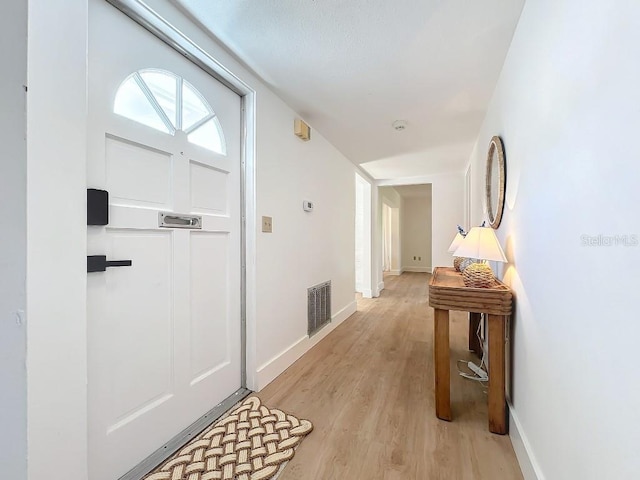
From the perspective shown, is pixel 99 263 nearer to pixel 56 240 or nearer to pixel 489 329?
pixel 56 240

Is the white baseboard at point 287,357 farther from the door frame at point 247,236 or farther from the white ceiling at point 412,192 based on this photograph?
the white ceiling at point 412,192

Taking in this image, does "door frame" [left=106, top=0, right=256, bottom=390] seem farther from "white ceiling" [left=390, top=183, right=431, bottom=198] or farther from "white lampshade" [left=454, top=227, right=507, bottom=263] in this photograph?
"white ceiling" [left=390, top=183, right=431, bottom=198]

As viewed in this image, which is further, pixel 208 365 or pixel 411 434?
pixel 208 365

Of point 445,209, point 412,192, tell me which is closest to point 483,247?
point 445,209

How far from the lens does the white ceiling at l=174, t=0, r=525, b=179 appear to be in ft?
4.32

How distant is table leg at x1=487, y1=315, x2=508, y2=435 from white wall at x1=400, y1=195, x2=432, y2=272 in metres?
7.04

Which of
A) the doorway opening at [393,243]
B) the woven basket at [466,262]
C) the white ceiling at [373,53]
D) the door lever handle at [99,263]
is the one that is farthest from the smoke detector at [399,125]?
the doorway opening at [393,243]

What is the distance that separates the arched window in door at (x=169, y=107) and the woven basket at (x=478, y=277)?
164 centimetres

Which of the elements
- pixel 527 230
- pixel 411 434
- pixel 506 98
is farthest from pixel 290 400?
pixel 506 98

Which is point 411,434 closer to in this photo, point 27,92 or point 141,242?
point 141,242

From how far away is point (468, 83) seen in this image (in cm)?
193

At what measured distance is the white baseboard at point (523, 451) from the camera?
1.09 m

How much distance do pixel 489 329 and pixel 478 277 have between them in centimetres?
28

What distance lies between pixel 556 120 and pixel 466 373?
6.25 ft
